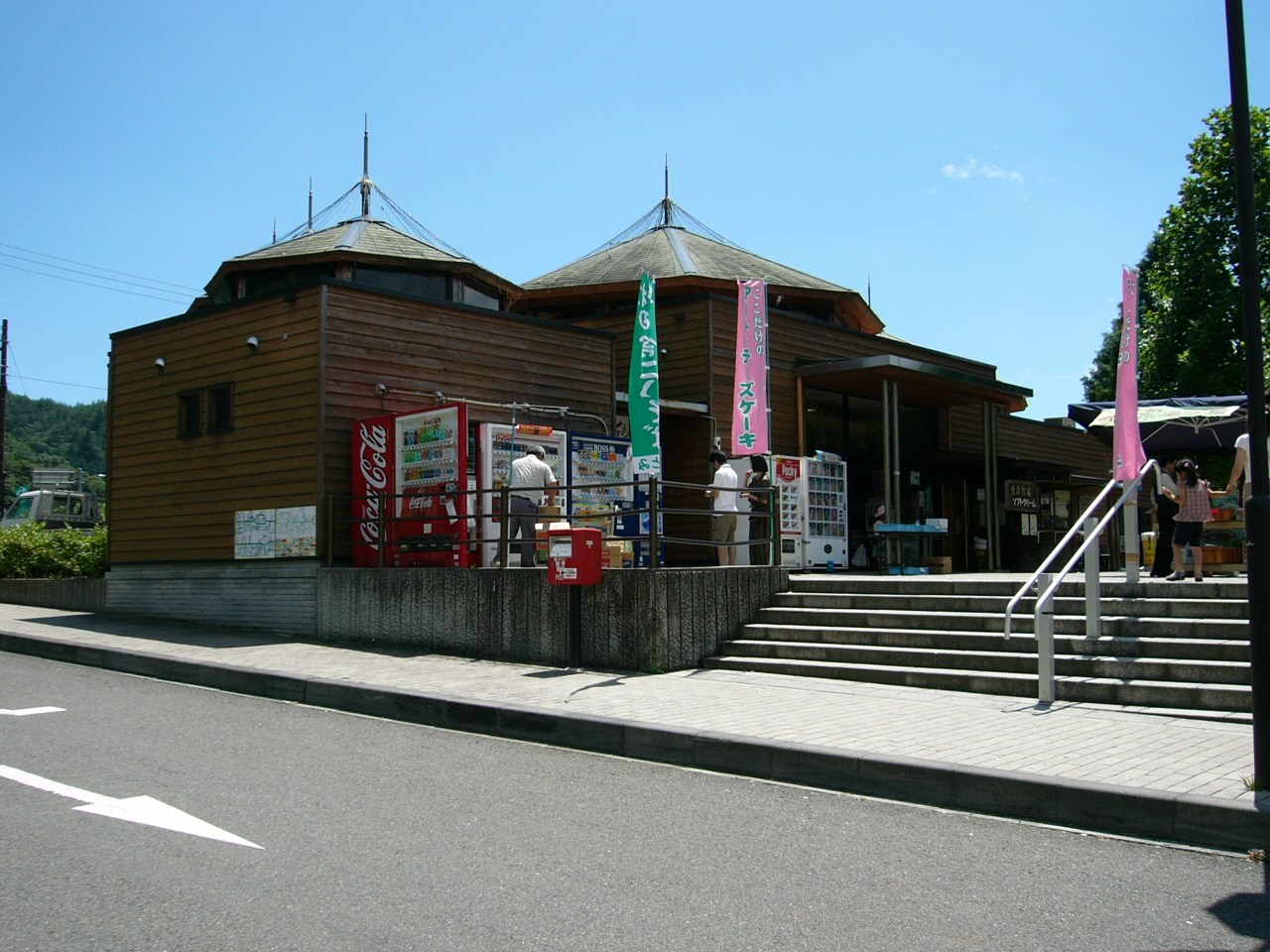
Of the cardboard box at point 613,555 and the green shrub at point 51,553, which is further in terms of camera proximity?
the green shrub at point 51,553

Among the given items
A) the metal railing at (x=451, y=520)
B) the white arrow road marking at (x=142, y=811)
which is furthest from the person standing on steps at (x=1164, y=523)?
the white arrow road marking at (x=142, y=811)

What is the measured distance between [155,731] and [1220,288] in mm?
30923

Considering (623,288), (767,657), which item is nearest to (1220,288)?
(623,288)

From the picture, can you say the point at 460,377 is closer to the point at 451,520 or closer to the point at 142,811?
the point at 451,520

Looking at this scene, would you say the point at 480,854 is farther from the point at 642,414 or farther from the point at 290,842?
the point at 642,414

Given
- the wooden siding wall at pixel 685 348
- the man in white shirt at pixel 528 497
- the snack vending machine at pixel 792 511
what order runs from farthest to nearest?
the wooden siding wall at pixel 685 348 < the snack vending machine at pixel 792 511 < the man in white shirt at pixel 528 497

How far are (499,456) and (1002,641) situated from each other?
6.89 m

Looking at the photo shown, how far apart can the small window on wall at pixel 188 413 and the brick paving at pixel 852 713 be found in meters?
4.06

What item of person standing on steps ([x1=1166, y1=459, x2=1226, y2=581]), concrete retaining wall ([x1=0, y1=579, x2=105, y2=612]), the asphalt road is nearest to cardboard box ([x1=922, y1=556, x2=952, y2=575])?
person standing on steps ([x1=1166, y1=459, x2=1226, y2=581])

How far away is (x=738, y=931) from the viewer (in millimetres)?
4043

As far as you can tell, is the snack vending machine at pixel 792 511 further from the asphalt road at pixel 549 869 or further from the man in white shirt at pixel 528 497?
the asphalt road at pixel 549 869

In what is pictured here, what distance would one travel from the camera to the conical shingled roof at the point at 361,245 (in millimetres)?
17938

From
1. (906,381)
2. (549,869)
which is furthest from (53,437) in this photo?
(549,869)

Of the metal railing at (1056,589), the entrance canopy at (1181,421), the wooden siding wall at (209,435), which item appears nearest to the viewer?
the metal railing at (1056,589)
